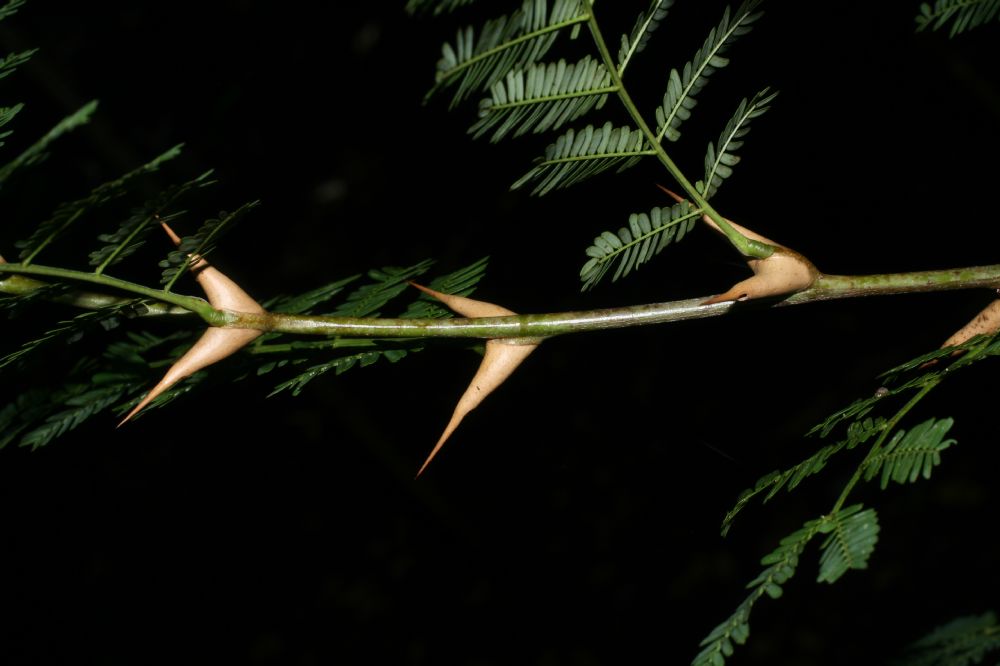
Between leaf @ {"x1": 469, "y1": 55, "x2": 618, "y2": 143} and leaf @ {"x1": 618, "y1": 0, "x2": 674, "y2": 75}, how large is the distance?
0.08 ft

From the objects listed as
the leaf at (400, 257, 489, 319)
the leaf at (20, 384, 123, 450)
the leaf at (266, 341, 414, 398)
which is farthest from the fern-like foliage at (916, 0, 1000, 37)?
the leaf at (20, 384, 123, 450)

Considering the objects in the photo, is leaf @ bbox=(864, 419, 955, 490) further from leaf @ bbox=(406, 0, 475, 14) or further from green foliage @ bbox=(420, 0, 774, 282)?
leaf @ bbox=(406, 0, 475, 14)

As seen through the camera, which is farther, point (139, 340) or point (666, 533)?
point (666, 533)

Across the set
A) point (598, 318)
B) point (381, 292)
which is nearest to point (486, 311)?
point (598, 318)

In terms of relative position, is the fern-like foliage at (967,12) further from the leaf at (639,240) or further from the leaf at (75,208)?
the leaf at (75,208)

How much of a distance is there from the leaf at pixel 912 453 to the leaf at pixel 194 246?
634 millimetres

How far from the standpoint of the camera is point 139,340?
106 centimetres

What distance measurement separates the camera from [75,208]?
64cm

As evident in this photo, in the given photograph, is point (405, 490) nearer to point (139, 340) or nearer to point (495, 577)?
point (495, 577)

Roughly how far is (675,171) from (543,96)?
16 cm

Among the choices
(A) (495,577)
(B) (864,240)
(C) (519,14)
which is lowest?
(A) (495,577)

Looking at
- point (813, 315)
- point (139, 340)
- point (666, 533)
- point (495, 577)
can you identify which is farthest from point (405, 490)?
point (139, 340)

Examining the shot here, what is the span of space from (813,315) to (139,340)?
9.59 ft

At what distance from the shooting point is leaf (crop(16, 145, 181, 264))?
0.63 m
